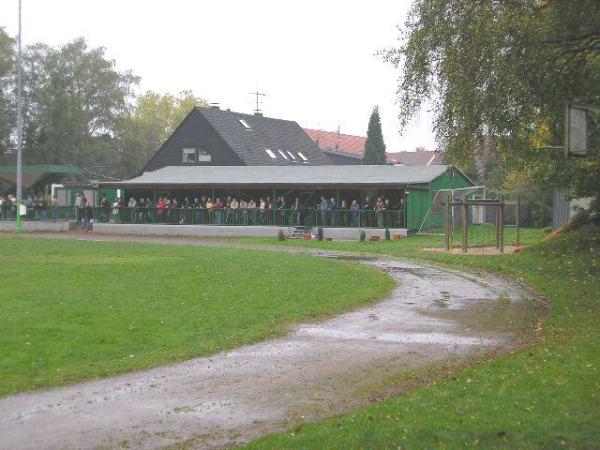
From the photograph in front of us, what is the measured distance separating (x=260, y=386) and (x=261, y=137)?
179 ft

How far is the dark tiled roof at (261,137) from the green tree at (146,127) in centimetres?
1386

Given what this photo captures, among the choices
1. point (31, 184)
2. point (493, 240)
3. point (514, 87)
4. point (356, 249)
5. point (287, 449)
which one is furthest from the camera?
point (31, 184)

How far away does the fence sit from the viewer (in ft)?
130

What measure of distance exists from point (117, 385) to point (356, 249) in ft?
75.3

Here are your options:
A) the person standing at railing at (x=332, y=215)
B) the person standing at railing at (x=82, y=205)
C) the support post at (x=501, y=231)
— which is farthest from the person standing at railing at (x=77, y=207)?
the support post at (x=501, y=231)

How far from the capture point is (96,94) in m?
71.1

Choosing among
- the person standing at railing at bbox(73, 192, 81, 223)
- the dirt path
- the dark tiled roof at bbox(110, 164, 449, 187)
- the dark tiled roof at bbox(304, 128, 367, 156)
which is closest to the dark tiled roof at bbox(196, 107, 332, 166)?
the dark tiled roof at bbox(110, 164, 449, 187)

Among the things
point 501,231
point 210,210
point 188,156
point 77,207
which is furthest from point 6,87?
point 501,231

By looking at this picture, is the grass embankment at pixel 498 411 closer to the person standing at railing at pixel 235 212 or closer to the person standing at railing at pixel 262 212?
the person standing at railing at pixel 262 212

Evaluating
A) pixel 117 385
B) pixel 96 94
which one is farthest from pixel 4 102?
pixel 117 385

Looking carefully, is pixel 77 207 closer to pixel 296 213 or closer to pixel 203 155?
pixel 203 155

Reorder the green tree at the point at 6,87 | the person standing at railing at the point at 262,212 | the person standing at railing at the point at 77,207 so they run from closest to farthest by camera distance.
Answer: the person standing at railing at the point at 262,212 < the person standing at railing at the point at 77,207 < the green tree at the point at 6,87

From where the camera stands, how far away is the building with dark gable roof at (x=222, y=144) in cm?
5856

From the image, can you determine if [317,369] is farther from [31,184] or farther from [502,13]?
[31,184]
